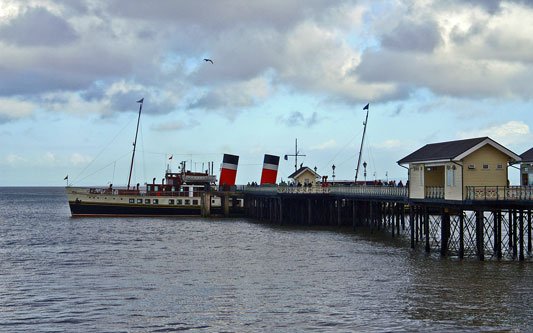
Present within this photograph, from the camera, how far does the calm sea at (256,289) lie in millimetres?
22609

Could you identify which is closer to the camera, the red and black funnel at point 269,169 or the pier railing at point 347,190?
the pier railing at point 347,190

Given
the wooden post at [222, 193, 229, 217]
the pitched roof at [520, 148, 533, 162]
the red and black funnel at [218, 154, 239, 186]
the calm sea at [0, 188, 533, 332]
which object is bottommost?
the calm sea at [0, 188, 533, 332]

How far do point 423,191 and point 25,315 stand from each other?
2658 centimetres

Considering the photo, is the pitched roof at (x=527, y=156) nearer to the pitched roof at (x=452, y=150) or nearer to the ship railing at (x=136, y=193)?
the pitched roof at (x=452, y=150)

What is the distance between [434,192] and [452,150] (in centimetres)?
331

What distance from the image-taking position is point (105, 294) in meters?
27.4

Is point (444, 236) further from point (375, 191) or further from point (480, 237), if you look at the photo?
point (375, 191)

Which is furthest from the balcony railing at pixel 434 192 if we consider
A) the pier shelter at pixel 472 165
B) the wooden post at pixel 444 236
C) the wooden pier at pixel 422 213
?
the wooden post at pixel 444 236

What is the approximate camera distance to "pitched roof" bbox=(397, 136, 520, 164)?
3581cm

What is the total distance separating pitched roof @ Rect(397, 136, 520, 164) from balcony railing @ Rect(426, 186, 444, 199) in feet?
6.24

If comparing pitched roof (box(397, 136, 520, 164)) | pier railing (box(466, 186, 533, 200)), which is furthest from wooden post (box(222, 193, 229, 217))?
pier railing (box(466, 186, 533, 200))

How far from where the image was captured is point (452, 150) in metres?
37.8

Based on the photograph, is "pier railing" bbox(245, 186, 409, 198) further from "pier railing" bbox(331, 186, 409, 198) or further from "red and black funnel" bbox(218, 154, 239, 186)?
"red and black funnel" bbox(218, 154, 239, 186)

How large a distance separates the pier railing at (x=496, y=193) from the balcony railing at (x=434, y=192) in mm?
3486
